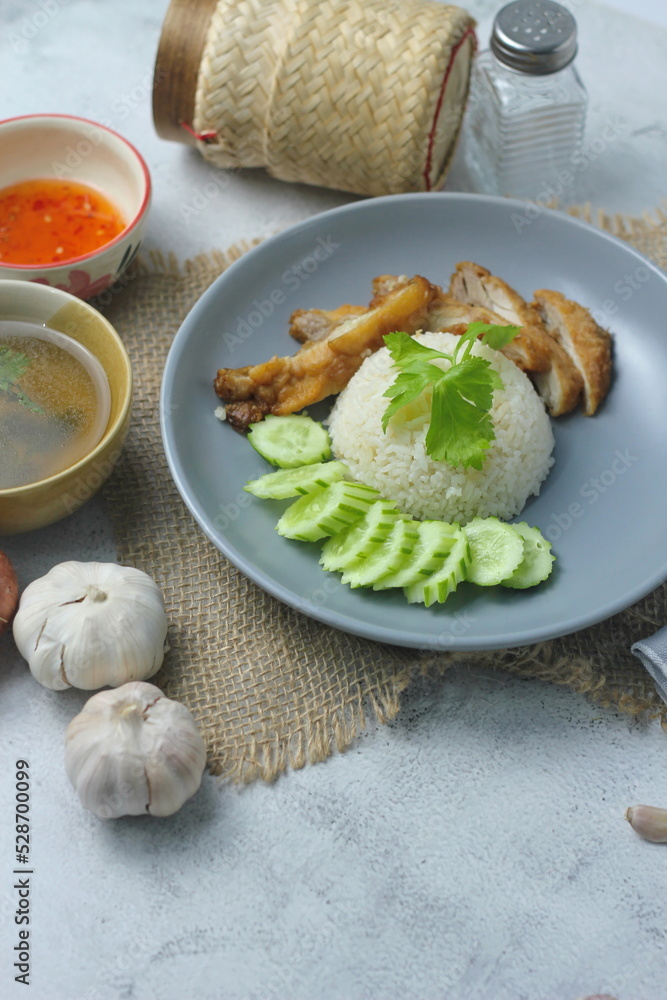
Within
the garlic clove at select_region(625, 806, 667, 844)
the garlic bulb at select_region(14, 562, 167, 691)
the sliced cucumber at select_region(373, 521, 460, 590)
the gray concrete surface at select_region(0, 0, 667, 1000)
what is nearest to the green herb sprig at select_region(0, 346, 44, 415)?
the gray concrete surface at select_region(0, 0, 667, 1000)

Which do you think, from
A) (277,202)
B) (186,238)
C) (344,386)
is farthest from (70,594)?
(277,202)

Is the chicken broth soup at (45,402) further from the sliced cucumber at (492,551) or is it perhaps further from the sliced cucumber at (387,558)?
the sliced cucumber at (492,551)

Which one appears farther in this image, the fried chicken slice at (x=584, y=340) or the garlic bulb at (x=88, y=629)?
the fried chicken slice at (x=584, y=340)

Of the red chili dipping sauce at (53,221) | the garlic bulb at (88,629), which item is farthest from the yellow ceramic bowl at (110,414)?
the red chili dipping sauce at (53,221)

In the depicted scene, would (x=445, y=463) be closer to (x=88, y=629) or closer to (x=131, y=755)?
(x=88, y=629)

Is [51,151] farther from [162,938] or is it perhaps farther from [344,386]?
[162,938]

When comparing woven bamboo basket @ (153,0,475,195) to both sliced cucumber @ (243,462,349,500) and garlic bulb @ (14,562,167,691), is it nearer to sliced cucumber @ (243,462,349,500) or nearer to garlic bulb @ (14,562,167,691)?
sliced cucumber @ (243,462,349,500)
